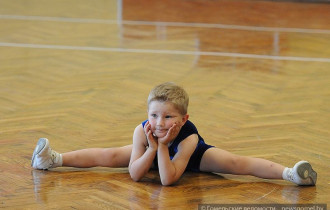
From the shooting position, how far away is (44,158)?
9.96 ft

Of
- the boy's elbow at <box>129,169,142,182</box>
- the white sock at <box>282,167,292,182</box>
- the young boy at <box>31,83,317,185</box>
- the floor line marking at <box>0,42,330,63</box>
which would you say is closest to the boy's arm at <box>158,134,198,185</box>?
the young boy at <box>31,83,317,185</box>

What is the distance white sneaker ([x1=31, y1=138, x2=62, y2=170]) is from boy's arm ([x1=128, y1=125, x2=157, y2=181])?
1.17 feet

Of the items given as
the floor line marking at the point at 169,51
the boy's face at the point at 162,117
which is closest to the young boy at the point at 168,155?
the boy's face at the point at 162,117

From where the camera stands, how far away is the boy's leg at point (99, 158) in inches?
121

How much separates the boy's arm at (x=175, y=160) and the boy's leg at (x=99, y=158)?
26cm

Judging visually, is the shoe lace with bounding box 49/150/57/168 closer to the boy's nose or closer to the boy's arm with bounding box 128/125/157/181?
the boy's arm with bounding box 128/125/157/181

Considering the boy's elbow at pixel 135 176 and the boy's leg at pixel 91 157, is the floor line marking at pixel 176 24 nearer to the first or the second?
the boy's leg at pixel 91 157

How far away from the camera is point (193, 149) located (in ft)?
9.67

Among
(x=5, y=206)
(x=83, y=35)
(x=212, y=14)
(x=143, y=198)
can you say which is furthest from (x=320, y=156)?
(x=212, y=14)

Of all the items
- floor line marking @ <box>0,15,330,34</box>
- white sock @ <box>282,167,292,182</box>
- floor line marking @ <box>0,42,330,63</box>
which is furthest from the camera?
floor line marking @ <box>0,15,330,34</box>

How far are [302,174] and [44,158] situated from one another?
3.78 feet

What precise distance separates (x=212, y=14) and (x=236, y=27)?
82cm

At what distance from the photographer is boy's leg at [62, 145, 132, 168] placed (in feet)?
10.1

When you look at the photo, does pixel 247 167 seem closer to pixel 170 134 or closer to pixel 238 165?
pixel 238 165
